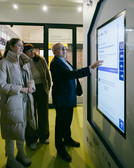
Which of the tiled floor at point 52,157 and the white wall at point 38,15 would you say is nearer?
the tiled floor at point 52,157

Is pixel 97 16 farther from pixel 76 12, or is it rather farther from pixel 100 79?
pixel 76 12

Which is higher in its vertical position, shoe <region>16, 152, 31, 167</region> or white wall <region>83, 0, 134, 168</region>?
white wall <region>83, 0, 134, 168</region>

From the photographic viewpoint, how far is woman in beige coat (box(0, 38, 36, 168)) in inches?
73.9

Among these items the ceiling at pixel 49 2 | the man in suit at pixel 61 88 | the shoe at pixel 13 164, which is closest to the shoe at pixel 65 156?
the man in suit at pixel 61 88

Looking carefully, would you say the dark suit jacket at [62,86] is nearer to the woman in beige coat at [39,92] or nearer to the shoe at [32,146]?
the woman in beige coat at [39,92]

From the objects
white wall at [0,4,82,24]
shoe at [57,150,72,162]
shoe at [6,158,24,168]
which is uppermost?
white wall at [0,4,82,24]

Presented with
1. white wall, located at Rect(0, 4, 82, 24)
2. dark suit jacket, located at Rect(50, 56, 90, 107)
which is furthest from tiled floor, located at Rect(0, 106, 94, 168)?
white wall, located at Rect(0, 4, 82, 24)

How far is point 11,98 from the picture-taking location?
189 cm

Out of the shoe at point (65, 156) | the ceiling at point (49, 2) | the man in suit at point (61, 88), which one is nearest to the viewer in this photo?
the man in suit at point (61, 88)

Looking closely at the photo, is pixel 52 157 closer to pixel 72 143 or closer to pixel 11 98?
pixel 72 143

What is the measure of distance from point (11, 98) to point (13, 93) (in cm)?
7

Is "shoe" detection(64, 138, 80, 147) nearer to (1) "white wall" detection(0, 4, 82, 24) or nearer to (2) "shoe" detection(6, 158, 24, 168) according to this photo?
(2) "shoe" detection(6, 158, 24, 168)

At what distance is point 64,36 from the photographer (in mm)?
5102

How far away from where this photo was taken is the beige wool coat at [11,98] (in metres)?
1.86
